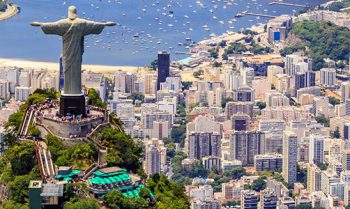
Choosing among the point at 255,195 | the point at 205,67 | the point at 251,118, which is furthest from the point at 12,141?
the point at 205,67

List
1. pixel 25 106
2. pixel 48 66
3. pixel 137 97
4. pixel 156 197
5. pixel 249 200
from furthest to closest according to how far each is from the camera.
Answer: pixel 48 66, pixel 137 97, pixel 249 200, pixel 25 106, pixel 156 197

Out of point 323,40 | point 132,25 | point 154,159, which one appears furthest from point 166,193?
point 132,25

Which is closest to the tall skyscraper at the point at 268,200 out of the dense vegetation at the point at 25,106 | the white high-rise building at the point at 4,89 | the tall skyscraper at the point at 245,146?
the tall skyscraper at the point at 245,146

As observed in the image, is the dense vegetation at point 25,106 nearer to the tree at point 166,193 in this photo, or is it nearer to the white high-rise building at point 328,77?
the tree at point 166,193

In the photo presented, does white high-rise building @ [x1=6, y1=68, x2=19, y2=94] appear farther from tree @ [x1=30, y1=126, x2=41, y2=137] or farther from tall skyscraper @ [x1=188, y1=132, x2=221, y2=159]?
tree @ [x1=30, y1=126, x2=41, y2=137]

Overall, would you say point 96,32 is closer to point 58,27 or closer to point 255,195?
point 58,27

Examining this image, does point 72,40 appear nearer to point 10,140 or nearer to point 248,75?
point 10,140
